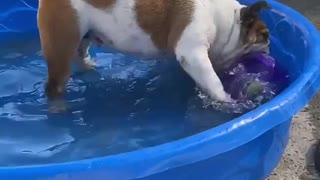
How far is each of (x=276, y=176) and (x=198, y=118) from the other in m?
0.36

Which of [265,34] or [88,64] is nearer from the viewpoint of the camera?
[265,34]

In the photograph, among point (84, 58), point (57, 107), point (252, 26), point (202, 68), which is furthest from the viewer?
point (84, 58)

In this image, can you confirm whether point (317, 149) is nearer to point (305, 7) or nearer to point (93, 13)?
point (93, 13)

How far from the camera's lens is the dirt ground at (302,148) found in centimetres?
241

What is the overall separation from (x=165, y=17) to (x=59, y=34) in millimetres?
397

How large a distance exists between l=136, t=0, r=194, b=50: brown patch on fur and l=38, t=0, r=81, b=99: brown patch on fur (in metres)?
0.25

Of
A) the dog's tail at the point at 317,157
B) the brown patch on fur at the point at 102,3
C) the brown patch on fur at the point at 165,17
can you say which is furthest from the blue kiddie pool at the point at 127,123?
the brown patch on fur at the point at 102,3

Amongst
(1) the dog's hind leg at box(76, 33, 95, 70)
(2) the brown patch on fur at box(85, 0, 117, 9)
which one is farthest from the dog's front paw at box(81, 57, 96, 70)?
(2) the brown patch on fur at box(85, 0, 117, 9)

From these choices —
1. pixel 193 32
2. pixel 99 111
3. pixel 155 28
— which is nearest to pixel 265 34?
pixel 193 32

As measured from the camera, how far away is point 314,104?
9.32ft

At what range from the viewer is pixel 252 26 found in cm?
250

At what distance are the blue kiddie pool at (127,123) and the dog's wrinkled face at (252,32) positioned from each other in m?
0.17

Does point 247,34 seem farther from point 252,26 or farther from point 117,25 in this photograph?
point 117,25

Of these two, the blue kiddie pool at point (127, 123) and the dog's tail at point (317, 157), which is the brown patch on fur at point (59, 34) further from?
the dog's tail at point (317, 157)
